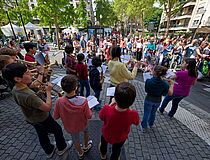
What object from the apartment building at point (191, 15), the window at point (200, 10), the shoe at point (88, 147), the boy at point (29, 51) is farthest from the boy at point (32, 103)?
the window at point (200, 10)

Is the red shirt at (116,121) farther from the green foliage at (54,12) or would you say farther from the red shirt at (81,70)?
the green foliage at (54,12)

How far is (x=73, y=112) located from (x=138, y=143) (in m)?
1.76

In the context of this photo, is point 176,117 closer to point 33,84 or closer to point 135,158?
point 135,158

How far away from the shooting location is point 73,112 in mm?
2139

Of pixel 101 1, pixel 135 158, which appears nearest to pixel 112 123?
pixel 135 158

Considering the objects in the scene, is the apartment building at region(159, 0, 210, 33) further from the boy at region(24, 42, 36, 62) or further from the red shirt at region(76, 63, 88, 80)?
the boy at region(24, 42, 36, 62)

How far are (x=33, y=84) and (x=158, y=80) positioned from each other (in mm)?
2317

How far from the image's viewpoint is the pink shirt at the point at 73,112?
211 centimetres

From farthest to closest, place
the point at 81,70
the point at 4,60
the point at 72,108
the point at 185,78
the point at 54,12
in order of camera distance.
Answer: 1. the point at 54,12
2. the point at 81,70
3. the point at 185,78
4. the point at 4,60
5. the point at 72,108

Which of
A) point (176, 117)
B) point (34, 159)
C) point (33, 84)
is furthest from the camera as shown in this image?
point (176, 117)

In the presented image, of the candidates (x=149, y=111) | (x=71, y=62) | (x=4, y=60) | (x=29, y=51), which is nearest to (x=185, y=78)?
(x=149, y=111)

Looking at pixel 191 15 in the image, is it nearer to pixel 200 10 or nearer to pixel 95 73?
pixel 200 10

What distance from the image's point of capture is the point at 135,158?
272cm

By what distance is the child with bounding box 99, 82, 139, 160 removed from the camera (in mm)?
1735
